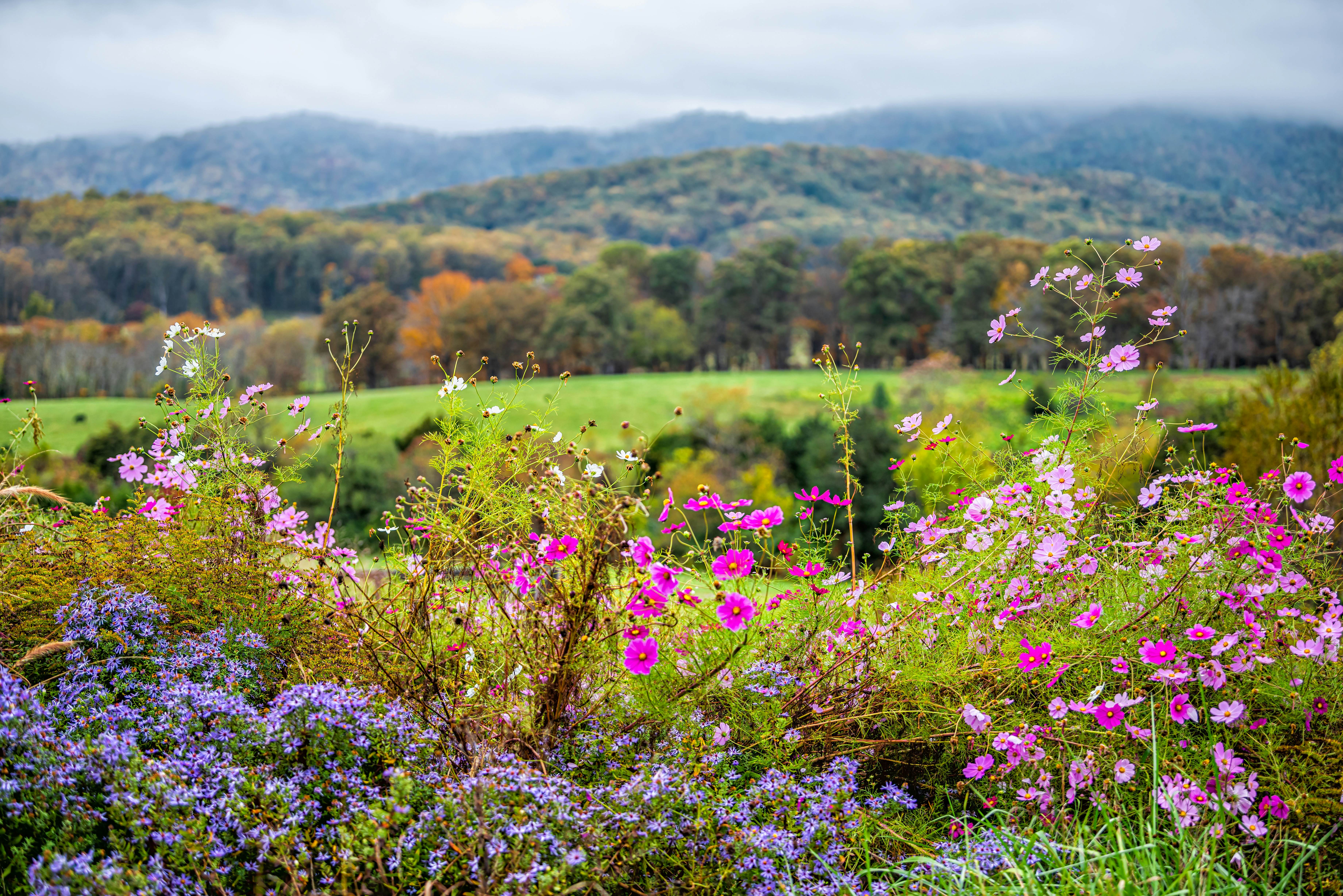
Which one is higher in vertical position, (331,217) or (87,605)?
(331,217)

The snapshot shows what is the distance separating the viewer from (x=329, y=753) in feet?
7.22

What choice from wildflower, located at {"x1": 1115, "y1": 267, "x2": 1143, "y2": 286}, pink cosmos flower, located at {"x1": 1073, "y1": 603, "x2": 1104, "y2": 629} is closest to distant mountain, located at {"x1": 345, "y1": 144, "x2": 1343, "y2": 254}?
wildflower, located at {"x1": 1115, "y1": 267, "x2": 1143, "y2": 286}

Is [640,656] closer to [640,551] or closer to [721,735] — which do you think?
[640,551]

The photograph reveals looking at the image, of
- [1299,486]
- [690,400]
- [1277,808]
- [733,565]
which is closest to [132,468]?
[733,565]

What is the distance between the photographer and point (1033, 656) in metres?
2.48

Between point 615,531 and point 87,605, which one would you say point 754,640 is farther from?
point 87,605

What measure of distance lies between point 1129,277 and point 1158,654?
129 centimetres

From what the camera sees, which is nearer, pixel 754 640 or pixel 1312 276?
pixel 754 640

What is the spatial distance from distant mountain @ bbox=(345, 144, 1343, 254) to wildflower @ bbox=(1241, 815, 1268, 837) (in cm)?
10094

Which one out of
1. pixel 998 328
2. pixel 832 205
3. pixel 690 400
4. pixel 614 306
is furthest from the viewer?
pixel 832 205

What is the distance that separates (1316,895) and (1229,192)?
212839mm

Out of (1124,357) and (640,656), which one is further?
(1124,357)

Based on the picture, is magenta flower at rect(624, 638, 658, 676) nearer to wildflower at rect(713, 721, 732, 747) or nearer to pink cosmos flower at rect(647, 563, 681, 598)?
pink cosmos flower at rect(647, 563, 681, 598)

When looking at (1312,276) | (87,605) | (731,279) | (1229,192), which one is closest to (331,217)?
(731,279)
